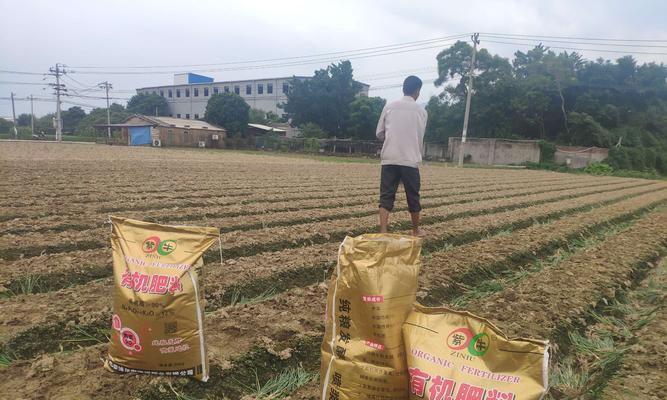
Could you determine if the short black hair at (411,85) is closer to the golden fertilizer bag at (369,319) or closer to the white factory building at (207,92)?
the golden fertilizer bag at (369,319)

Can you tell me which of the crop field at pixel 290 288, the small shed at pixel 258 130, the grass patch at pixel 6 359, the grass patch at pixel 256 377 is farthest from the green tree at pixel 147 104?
the grass patch at pixel 256 377

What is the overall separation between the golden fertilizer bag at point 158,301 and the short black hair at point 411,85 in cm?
281

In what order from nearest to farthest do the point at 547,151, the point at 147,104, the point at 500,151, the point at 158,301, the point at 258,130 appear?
the point at 158,301 < the point at 547,151 < the point at 500,151 < the point at 258,130 < the point at 147,104

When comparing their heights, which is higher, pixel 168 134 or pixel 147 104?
pixel 147 104

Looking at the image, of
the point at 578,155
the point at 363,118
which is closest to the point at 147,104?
the point at 363,118

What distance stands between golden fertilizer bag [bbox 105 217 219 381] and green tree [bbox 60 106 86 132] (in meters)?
73.0

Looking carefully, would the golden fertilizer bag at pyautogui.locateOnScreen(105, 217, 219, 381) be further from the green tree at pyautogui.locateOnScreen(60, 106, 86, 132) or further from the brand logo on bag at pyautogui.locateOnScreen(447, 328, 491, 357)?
the green tree at pyautogui.locateOnScreen(60, 106, 86, 132)

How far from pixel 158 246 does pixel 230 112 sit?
1766 inches

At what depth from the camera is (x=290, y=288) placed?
11.1 feet

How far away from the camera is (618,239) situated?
5.46m

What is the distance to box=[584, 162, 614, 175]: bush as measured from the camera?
26797 millimetres

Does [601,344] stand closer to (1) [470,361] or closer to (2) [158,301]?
(1) [470,361]

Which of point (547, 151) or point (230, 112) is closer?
point (547, 151)

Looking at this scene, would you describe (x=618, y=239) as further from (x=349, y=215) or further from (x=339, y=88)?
(x=339, y=88)
